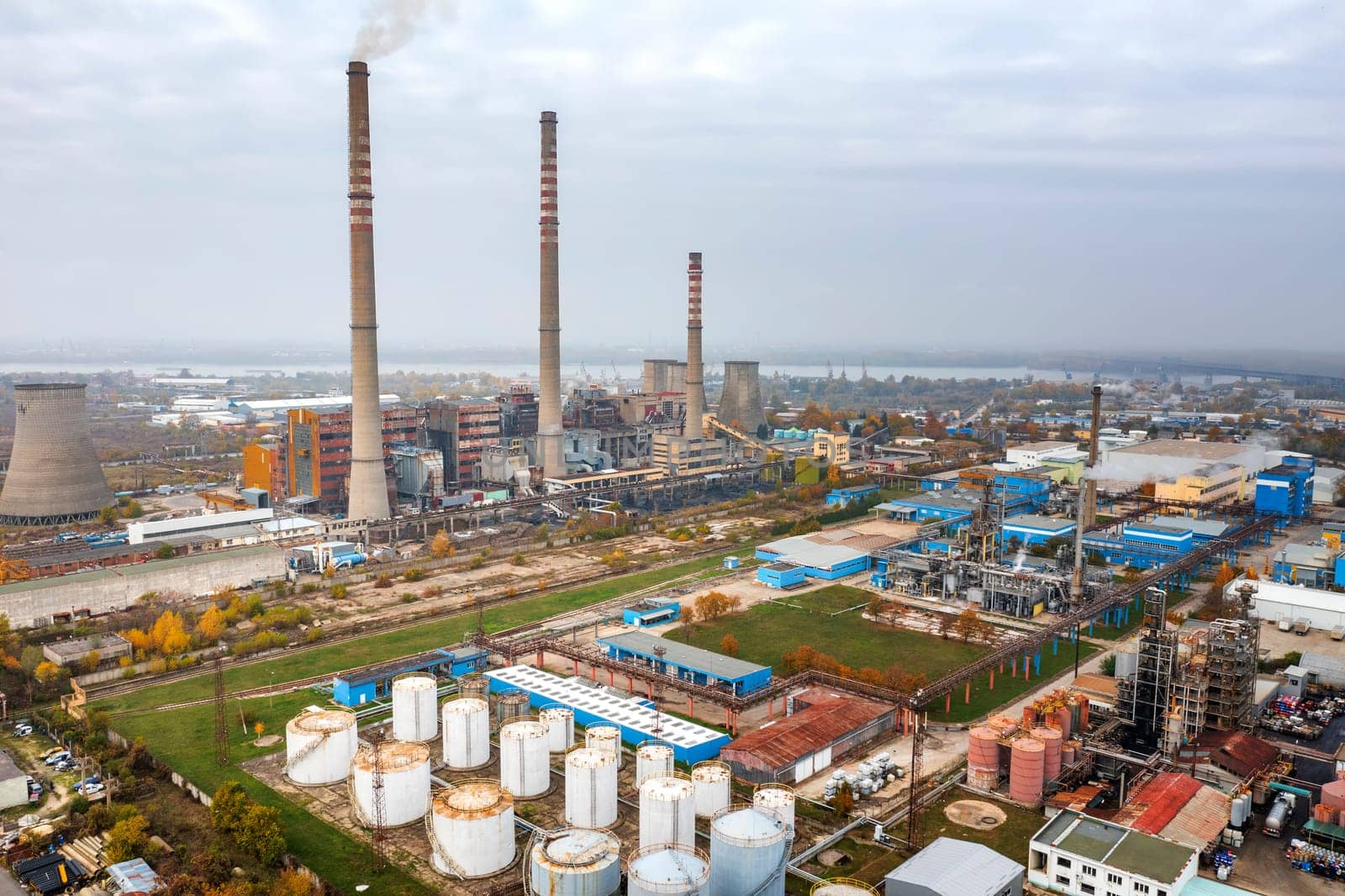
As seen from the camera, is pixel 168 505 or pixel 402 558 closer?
pixel 402 558

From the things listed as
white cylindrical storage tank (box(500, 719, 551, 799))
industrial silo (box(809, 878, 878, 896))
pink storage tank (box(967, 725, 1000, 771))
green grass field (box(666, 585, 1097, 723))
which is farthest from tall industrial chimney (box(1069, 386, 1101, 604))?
white cylindrical storage tank (box(500, 719, 551, 799))

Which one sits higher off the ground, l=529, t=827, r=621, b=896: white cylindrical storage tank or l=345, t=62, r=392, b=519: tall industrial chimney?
l=345, t=62, r=392, b=519: tall industrial chimney

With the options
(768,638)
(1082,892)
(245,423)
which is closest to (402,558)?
(768,638)

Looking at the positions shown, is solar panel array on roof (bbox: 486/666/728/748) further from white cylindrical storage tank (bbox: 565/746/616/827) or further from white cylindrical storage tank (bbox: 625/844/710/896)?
white cylindrical storage tank (bbox: 625/844/710/896)

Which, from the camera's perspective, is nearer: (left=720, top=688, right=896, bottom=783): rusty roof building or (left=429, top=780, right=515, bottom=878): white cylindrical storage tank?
(left=429, top=780, right=515, bottom=878): white cylindrical storage tank

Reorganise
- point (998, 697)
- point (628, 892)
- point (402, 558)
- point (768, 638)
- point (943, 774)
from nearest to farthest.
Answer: point (628, 892), point (943, 774), point (998, 697), point (768, 638), point (402, 558)

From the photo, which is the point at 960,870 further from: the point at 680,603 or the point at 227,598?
the point at 227,598

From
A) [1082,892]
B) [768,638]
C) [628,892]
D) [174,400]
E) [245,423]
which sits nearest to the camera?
[628,892]
